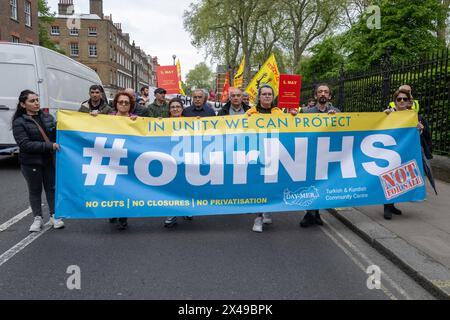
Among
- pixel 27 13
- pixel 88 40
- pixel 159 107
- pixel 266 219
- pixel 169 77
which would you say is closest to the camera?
pixel 266 219

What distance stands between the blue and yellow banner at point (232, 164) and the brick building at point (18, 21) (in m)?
22.8

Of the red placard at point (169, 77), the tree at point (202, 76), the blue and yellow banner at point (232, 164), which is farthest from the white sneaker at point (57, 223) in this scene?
the tree at point (202, 76)

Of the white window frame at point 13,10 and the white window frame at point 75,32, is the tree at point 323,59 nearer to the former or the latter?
the white window frame at point 13,10

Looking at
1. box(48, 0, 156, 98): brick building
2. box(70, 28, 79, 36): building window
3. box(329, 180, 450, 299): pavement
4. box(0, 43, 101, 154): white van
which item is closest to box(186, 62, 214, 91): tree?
box(48, 0, 156, 98): brick building

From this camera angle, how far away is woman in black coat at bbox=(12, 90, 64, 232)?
4.94 m

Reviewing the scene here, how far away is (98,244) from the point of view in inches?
184

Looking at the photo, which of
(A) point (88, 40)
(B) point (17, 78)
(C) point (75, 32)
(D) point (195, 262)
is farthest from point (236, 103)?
(C) point (75, 32)

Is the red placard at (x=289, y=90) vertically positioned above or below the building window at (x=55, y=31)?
below

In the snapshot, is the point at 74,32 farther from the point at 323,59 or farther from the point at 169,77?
the point at 169,77

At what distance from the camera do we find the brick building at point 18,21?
23.9 meters

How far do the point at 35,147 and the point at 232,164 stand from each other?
93.6 inches

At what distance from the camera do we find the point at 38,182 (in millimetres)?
5168
